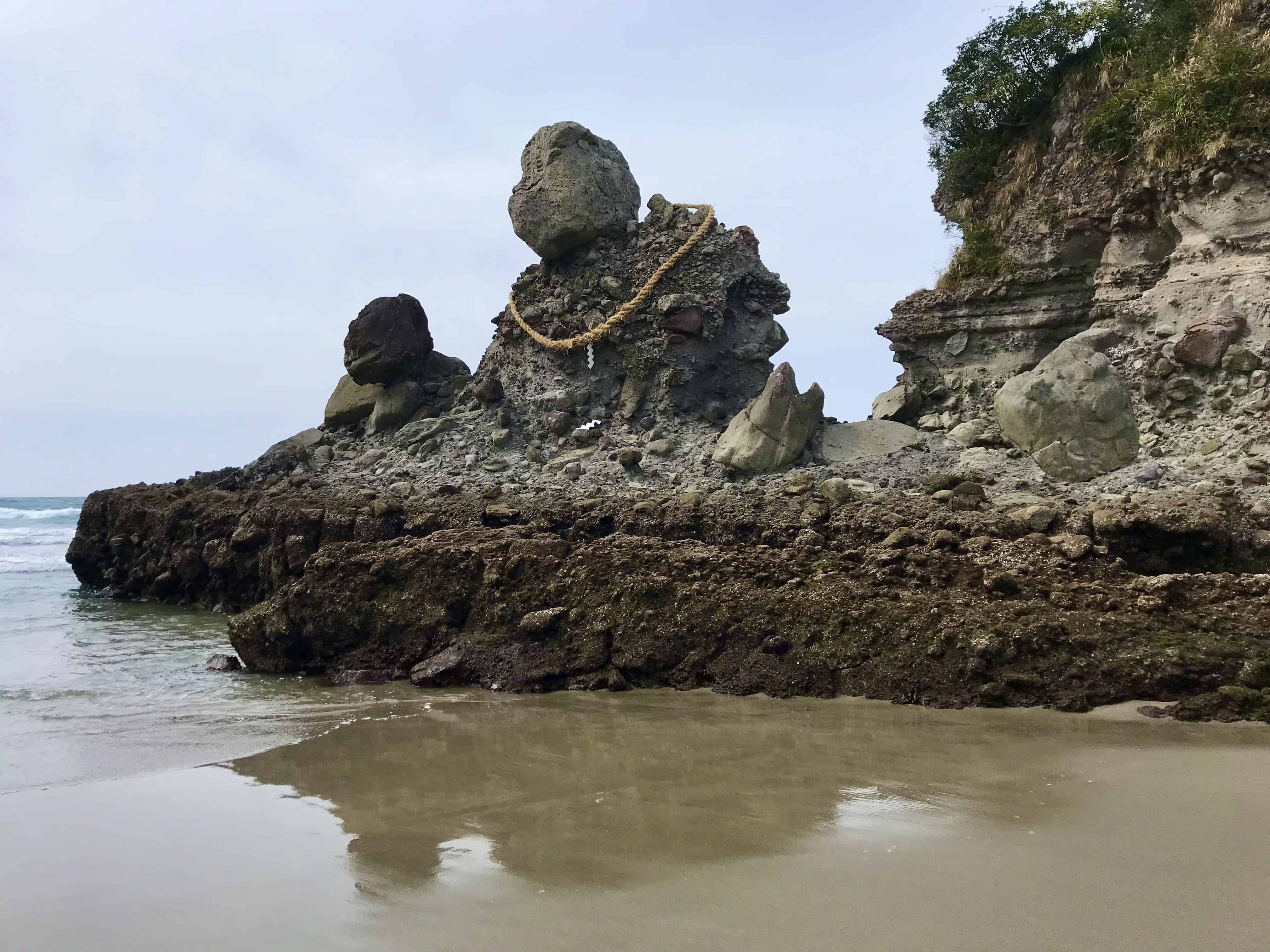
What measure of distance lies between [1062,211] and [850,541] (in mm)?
5437

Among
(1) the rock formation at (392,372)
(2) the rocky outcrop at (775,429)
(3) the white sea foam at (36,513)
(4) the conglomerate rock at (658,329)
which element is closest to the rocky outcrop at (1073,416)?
(2) the rocky outcrop at (775,429)

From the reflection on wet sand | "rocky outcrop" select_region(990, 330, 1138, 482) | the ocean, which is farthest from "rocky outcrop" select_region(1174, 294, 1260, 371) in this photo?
the ocean

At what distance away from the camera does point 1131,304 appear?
8.80 metres

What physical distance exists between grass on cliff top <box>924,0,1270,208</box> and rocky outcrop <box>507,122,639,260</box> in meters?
3.83

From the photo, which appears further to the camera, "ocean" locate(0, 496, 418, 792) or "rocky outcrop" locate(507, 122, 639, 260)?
"rocky outcrop" locate(507, 122, 639, 260)

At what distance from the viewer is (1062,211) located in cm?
987

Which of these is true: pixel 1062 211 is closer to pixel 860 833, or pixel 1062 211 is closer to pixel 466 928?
pixel 860 833

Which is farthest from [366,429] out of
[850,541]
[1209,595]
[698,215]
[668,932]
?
[668,932]

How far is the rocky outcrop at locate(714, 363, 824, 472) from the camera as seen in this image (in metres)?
8.83

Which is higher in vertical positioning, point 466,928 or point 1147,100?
point 1147,100

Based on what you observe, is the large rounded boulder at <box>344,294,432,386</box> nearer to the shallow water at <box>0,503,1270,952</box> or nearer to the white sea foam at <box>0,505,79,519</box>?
the shallow water at <box>0,503,1270,952</box>

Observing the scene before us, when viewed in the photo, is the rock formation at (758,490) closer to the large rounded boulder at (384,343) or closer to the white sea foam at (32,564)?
the large rounded boulder at (384,343)

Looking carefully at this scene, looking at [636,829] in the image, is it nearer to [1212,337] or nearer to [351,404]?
[1212,337]

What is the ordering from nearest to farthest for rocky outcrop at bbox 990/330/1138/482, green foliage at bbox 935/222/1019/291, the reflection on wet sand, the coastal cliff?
the reflection on wet sand → the coastal cliff → rocky outcrop at bbox 990/330/1138/482 → green foliage at bbox 935/222/1019/291
